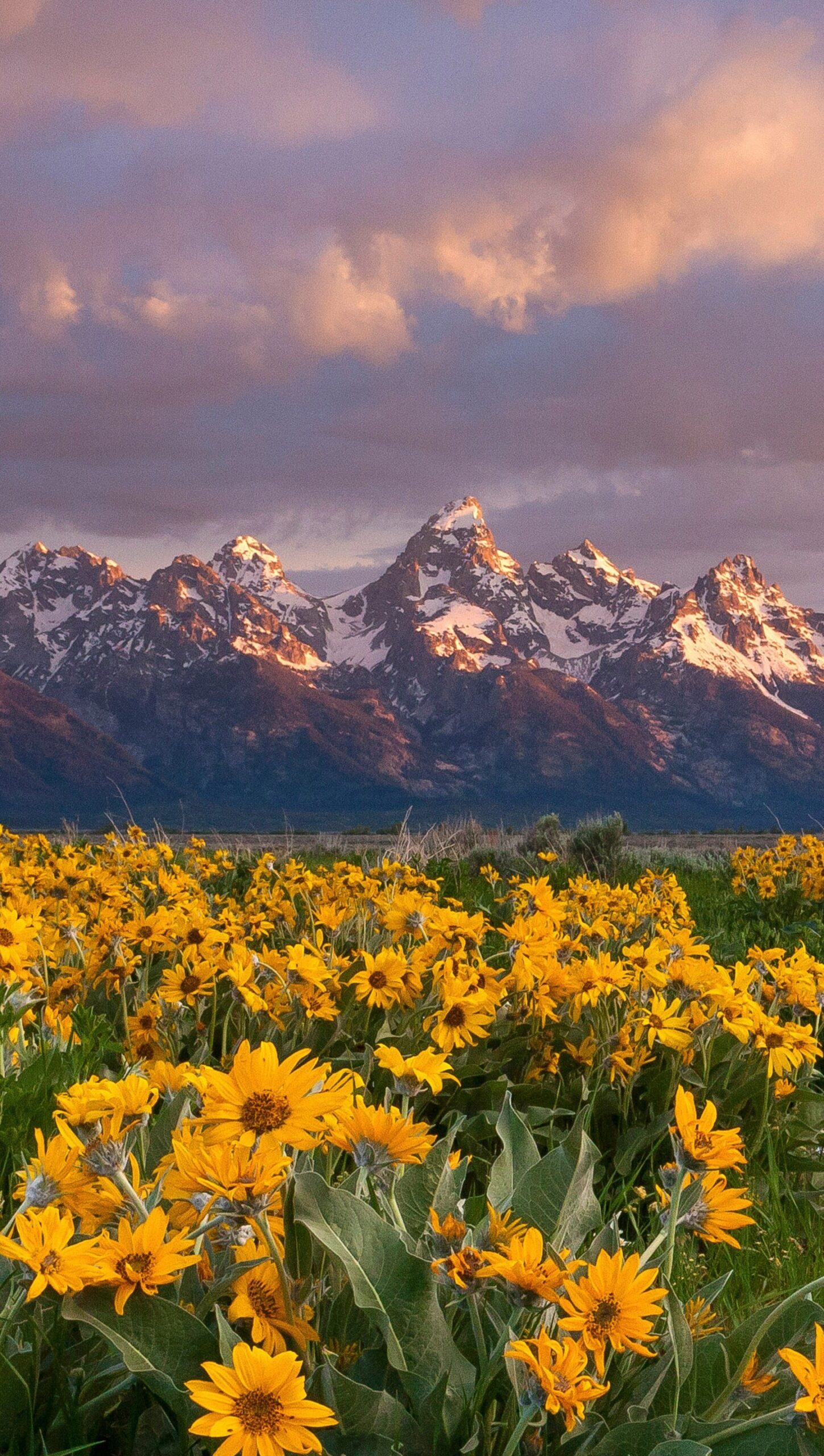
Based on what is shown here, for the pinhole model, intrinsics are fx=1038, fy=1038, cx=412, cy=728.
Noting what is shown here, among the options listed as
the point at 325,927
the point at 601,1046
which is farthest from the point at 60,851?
the point at 601,1046

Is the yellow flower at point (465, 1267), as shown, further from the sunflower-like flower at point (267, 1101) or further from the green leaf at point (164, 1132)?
the green leaf at point (164, 1132)

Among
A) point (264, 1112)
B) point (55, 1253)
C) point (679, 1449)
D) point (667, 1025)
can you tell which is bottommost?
point (679, 1449)

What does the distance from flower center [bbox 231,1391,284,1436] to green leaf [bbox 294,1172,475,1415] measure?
0.33 m

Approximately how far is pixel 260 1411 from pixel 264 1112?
1.05 feet

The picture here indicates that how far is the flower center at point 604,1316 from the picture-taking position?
1.30m

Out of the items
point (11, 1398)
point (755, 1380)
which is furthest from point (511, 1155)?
point (11, 1398)

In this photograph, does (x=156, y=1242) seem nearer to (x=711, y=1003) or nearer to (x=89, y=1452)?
(x=89, y=1452)

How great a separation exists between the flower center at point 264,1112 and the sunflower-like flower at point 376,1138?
20 centimetres

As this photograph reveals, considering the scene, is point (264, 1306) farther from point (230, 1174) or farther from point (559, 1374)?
point (559, 1374)

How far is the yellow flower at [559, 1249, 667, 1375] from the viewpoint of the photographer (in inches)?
50.6

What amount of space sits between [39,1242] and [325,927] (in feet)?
10.9

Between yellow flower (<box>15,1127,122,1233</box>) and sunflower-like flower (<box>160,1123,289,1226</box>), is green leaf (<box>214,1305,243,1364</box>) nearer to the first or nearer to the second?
sunflower-like flower (<box>160,1123,289,1226</box>)

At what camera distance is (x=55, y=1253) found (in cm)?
127

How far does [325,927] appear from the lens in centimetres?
459
